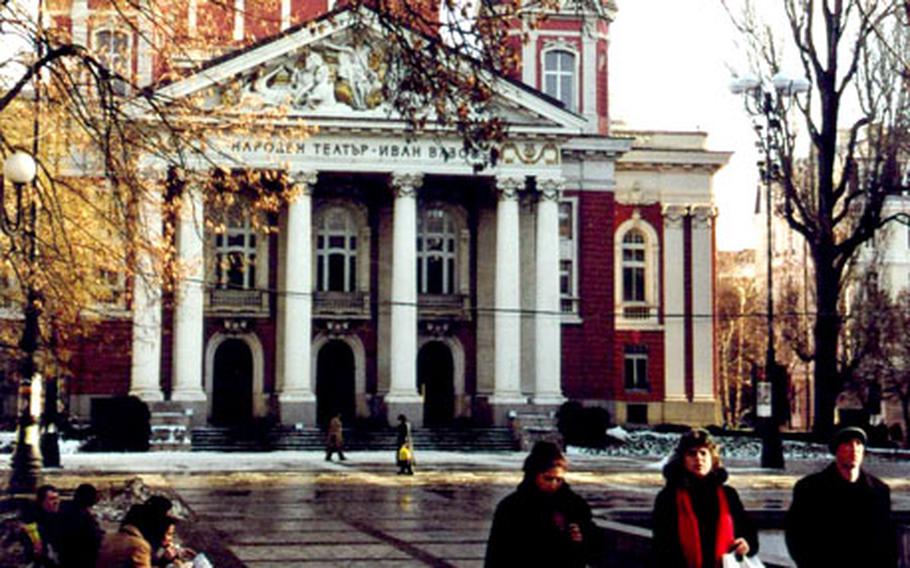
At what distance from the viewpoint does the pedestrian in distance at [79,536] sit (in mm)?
11531

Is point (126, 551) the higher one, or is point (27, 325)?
point (27, 325)

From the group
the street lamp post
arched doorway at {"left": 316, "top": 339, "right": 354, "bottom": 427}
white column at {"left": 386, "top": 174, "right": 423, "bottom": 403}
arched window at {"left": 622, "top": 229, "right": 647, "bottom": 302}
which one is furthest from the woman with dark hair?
arched window at {"left": 622, "top": 229, "right": 647, "bottom": 302}

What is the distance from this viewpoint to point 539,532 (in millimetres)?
7500

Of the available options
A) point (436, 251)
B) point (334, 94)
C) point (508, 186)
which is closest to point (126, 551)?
point (334, 94)

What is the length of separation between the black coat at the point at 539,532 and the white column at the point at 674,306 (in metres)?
48.2

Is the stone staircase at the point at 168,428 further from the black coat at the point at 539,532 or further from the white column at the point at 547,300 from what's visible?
the black coat at the point at 539,532

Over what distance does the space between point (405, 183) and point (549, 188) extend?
199 inches

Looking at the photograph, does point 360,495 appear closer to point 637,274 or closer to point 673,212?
point 637,274

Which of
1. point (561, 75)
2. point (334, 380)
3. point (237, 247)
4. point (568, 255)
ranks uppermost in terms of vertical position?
point (561, 75)

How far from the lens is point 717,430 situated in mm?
51938

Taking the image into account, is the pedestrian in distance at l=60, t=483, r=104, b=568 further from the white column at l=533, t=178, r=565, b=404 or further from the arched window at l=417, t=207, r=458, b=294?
the arched window at l=417, t=207, r=458, b=294

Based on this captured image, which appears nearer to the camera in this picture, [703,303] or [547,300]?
[547,300]

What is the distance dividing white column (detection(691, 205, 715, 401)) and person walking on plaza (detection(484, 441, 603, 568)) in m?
48.5

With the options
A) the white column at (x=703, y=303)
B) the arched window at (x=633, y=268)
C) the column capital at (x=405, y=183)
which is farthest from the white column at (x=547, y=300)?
the white column at (x=703, y=303)
